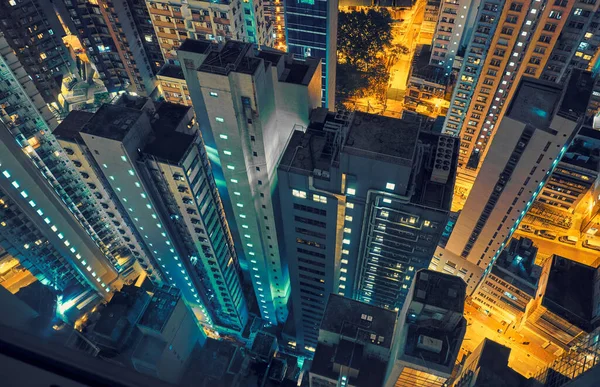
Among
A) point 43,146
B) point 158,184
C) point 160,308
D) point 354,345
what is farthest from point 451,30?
point 43,146

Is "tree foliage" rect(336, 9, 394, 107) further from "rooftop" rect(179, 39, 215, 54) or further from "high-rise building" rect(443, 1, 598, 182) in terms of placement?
"rooftop" rect(179, 39, 215, 54)

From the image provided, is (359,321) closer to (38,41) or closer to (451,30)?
(451,30)

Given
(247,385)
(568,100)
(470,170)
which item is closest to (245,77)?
(568,100)

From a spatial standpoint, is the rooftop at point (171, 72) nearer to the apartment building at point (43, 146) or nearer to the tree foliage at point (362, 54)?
the apartment building at point (43, 146)

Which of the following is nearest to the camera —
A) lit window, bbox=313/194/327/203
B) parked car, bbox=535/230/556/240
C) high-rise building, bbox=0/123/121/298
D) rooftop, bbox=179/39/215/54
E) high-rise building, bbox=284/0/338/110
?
lit window, bbox=313/194/327/203

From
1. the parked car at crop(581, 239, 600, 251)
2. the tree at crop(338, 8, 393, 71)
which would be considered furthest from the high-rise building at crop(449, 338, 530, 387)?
the tree at crop(338, 8, 393, 71)

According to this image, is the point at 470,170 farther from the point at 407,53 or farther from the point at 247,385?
the point at 247,385

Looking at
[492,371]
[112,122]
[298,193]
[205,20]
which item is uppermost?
[205,20]
